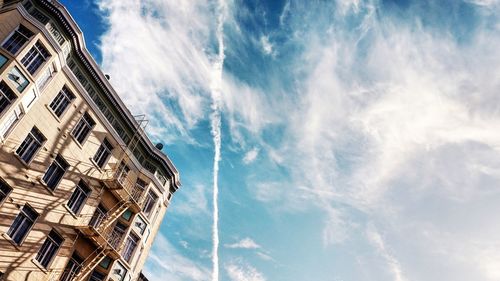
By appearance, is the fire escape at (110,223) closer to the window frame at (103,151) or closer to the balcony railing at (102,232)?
the balcony railing at (102,232)

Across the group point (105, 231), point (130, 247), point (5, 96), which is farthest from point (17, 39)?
point (130, 247)

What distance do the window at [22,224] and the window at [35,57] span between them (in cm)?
861

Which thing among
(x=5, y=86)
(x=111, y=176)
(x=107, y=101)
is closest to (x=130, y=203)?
(x=111, y=176)

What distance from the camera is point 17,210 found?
21.8 meters

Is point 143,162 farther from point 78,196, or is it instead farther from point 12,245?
point 12,245

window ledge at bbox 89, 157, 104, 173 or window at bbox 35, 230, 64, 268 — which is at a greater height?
window ledge at bbox 89, 157, 104, 173

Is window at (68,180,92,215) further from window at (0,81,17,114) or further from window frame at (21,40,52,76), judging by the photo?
window frame at (21,40,52,76)

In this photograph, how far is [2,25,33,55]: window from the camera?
2175cm

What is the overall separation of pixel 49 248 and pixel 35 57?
12382 mm

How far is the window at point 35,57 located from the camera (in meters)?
22.6

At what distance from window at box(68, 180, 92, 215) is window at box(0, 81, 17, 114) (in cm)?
779

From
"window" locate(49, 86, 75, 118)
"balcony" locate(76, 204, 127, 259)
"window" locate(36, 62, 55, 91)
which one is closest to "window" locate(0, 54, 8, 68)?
"window" locate(36, 62, 55, 91)

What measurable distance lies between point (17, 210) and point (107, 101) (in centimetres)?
1137

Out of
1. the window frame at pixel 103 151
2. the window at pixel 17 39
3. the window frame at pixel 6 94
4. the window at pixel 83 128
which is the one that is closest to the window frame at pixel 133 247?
the window frame at pixel 103 151
